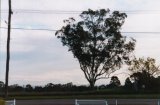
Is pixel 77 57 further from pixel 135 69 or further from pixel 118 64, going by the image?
pixel 135 69

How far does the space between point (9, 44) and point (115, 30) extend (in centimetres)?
4140

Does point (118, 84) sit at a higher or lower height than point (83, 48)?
lower

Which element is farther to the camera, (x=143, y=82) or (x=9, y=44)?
(x=143, y=82)

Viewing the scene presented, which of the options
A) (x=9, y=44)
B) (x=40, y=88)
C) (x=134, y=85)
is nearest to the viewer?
(x=9, y=44)

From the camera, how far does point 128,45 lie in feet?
270

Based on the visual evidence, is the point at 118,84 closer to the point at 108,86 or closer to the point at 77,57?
the point at 108,86

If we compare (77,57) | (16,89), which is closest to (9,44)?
(77,57)

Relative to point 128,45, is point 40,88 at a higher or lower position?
lower

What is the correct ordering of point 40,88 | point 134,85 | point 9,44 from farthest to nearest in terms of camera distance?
1. point 40,88
2. point 134,85
3. point 9,44

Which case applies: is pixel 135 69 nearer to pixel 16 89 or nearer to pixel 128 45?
pixel 128 45

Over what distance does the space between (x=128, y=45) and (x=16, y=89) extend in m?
22.7

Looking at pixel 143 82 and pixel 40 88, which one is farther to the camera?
pixel 40 88

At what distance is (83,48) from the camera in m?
82.8

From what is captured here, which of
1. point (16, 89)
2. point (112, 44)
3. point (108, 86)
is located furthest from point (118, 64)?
point (16, 89)
